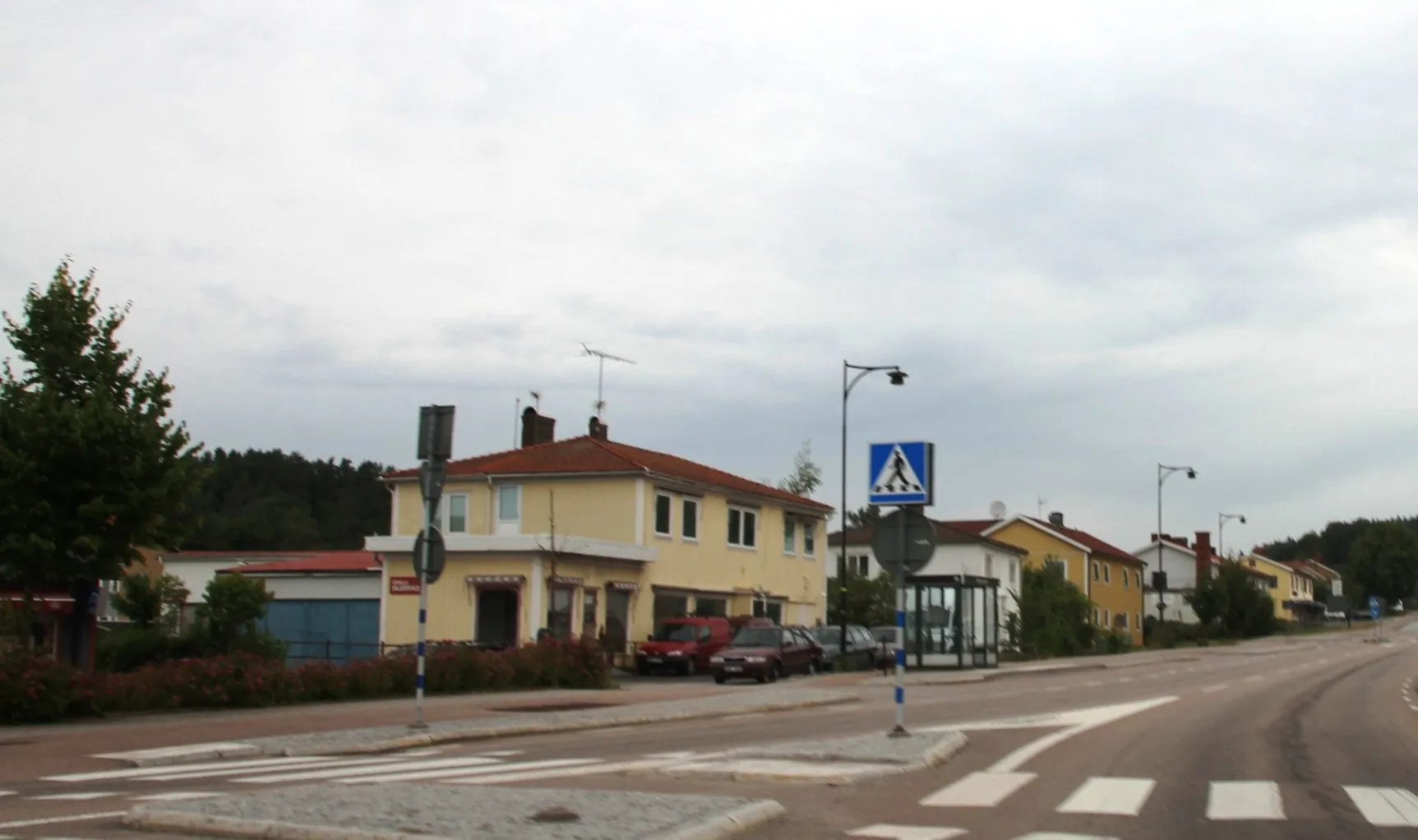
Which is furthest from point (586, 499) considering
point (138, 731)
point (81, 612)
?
point (138, 731)

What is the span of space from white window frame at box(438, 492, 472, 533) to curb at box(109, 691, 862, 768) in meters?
23.4

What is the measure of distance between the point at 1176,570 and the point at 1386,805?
113825 mm

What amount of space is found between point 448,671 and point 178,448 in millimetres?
6750

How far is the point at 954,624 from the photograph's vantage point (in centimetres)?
4241

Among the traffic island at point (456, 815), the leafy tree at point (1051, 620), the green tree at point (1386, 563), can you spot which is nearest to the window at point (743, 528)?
the leafy tree at point (1051, 620)

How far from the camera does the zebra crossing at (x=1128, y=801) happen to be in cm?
1052

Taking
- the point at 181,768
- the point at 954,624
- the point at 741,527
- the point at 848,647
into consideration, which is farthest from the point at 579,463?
the point at 181,768

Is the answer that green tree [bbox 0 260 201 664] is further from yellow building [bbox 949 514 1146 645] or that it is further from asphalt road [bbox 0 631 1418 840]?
yellow building [bbox 949 514 1146 645]

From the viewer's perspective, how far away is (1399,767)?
1519cm

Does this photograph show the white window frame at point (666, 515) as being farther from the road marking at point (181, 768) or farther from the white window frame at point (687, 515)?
the road marking at point (181, 768)

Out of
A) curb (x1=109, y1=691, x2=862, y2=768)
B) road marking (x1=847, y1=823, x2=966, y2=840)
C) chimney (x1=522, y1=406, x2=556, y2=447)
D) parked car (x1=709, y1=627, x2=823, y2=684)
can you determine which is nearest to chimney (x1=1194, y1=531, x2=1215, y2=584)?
chimney (x1=522, y1=406, x2=556, y2=447)

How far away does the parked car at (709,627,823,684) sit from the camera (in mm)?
36594

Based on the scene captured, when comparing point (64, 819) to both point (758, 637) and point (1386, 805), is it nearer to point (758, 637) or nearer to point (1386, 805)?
point (1386, 805)

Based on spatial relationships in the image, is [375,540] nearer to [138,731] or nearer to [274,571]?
[274,571]
